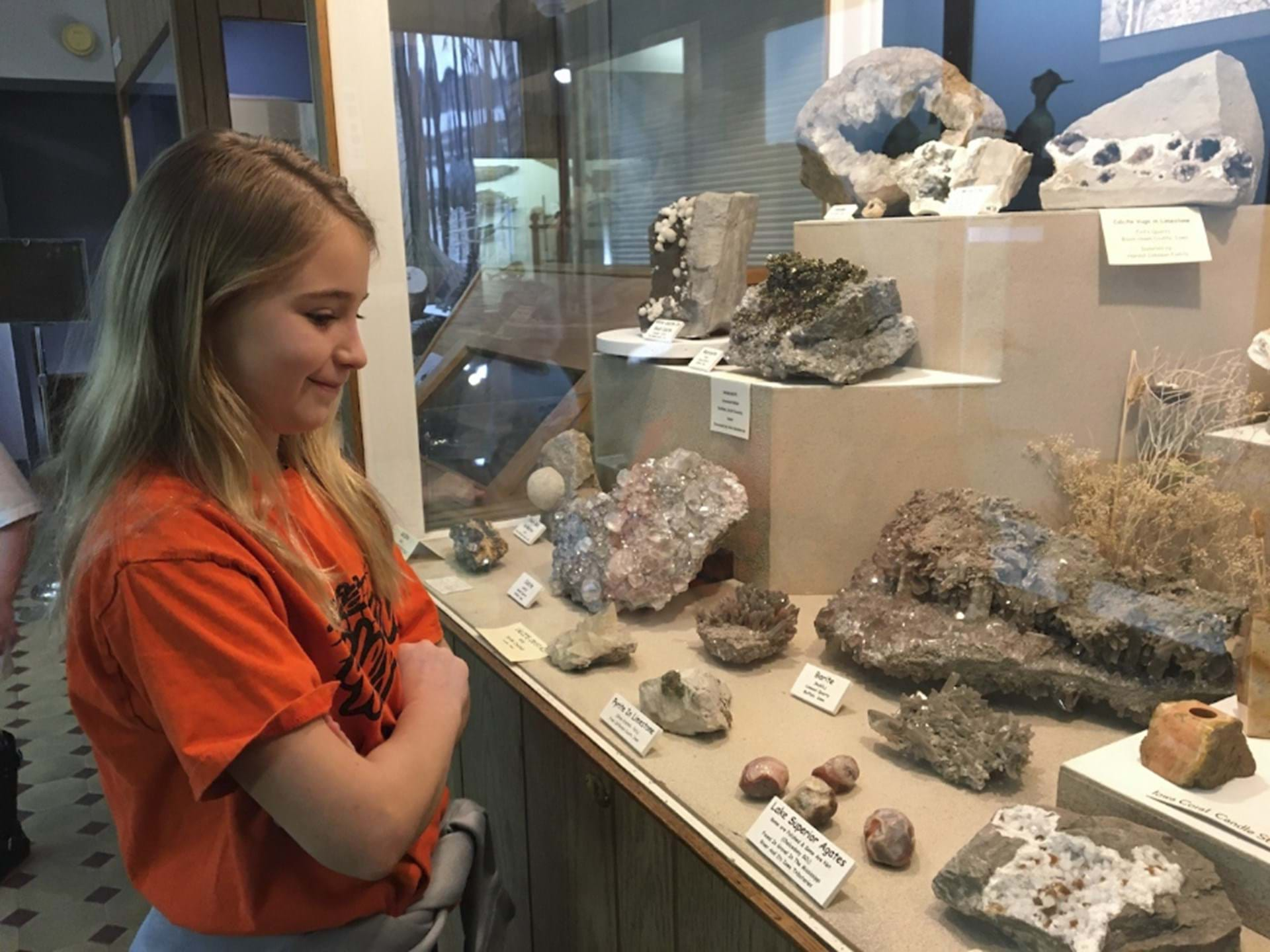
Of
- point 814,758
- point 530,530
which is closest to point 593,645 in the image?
point 814,758

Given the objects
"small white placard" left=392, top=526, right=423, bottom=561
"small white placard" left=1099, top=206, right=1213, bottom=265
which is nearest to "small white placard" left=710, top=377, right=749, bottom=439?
"small white placard" left=1099, top=206, right=1213, bottom=265

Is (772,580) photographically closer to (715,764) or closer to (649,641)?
(649,641)

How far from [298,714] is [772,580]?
139 centimetres

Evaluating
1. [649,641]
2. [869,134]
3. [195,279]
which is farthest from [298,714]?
[869,134]

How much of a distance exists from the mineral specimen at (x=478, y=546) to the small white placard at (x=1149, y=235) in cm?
147

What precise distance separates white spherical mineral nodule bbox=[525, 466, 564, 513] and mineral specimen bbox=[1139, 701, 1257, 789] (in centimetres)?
162

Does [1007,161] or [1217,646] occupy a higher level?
[1007,161]

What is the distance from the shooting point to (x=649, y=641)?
194 cm

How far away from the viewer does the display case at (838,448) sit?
1211 mm

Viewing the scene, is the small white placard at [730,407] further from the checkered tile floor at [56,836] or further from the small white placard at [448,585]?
the checkered tile floor at [56,836]

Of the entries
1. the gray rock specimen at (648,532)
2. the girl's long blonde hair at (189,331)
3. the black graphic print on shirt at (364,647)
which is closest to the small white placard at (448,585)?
the gray rock specimen at (648,532)

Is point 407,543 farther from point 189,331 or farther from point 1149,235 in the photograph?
point 1149,235

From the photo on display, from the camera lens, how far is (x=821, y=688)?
1636mm

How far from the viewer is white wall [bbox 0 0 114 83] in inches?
71.1
